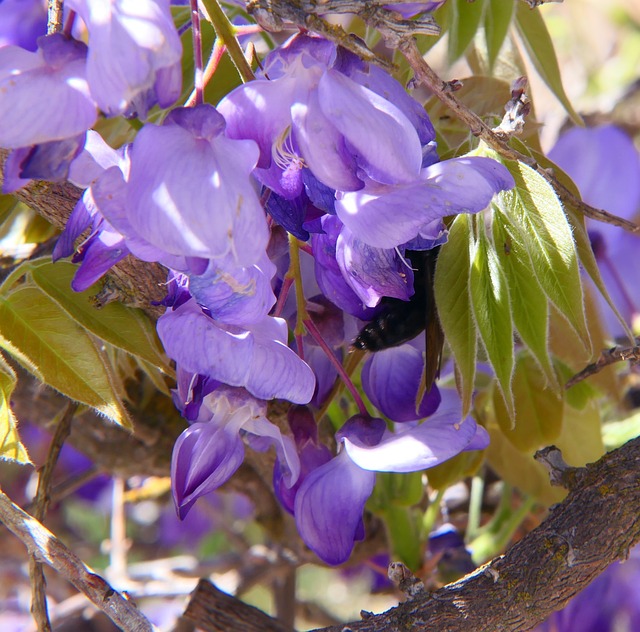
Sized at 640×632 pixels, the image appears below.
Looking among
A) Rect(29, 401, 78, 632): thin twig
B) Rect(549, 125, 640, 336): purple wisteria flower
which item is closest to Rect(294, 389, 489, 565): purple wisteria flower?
Rect(29, 401, 78, 632): thin twig

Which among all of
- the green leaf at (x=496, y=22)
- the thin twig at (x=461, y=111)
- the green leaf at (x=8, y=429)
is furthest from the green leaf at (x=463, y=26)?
the green leaf at (x=8, y=429)

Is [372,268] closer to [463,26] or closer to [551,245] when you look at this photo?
[551,245]

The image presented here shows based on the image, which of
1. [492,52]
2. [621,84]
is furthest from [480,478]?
[621,84]

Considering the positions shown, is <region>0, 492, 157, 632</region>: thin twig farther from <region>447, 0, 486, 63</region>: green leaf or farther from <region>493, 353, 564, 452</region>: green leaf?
<region>447, 0, 486, 63</region>: green leaf

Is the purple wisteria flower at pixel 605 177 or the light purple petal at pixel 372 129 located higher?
the light purple petal at pixel 372 129

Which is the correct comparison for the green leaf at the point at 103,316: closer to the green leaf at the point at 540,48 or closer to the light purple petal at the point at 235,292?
the light purple petal at the point at 235,292

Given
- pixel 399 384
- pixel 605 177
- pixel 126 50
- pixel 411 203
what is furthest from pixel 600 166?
pixel 126 50

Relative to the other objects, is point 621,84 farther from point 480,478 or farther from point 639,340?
point 639,340
